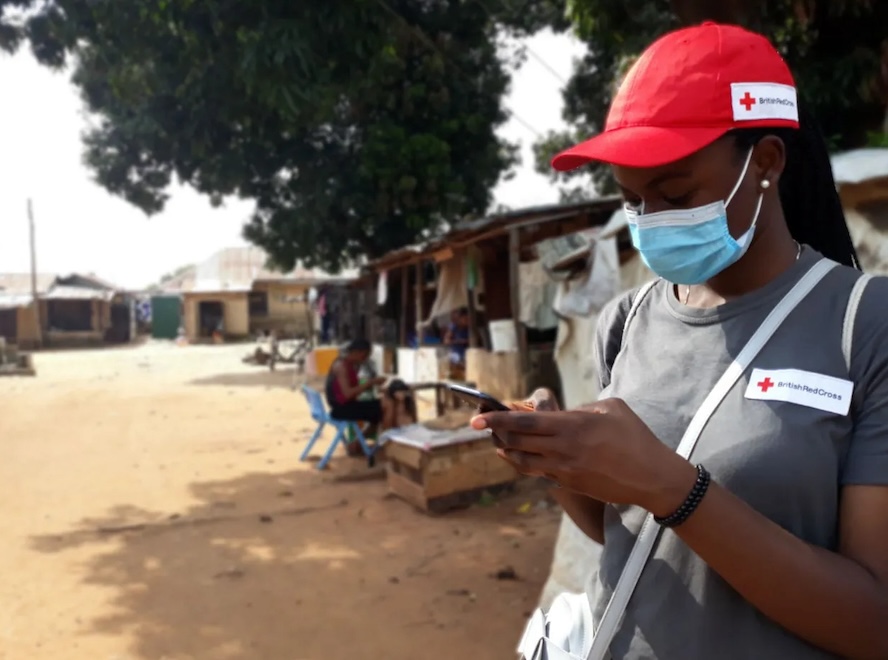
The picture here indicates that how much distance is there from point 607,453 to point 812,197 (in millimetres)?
639

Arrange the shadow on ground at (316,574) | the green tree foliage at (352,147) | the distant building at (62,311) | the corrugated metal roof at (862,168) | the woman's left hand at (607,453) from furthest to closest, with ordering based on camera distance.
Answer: the distant building at (62,311)
the green tree foliage at (352,147)
the shadow on ground at (316,574)
the corrugated metal roof at (862,168)
the woman's left hand at (607,453)

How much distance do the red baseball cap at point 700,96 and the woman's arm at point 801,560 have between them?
0.46m

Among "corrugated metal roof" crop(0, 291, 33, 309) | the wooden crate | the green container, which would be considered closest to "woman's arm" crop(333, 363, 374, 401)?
the wooden crate

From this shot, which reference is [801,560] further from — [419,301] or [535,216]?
[419,301]

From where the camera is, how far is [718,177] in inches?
44.5

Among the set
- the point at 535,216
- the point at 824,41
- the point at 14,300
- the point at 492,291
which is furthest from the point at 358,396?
the point at 14,300

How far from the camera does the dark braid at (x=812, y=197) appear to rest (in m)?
1.24

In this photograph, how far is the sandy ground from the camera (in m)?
4.23

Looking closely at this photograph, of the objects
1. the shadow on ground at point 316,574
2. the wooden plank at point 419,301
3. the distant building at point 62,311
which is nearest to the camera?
the shadow on ground at point 316,574

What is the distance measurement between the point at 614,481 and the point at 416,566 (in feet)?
14.9

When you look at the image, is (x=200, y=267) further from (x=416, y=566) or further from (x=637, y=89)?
(x=637, y=89)

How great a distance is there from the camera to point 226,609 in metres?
Result: 4.64

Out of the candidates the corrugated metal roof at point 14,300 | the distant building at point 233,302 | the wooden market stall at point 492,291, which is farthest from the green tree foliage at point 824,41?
the corrugated metal roof at point 14,300

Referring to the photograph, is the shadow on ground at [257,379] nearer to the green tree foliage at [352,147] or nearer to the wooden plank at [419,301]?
the green tree foliage at [352,147]
